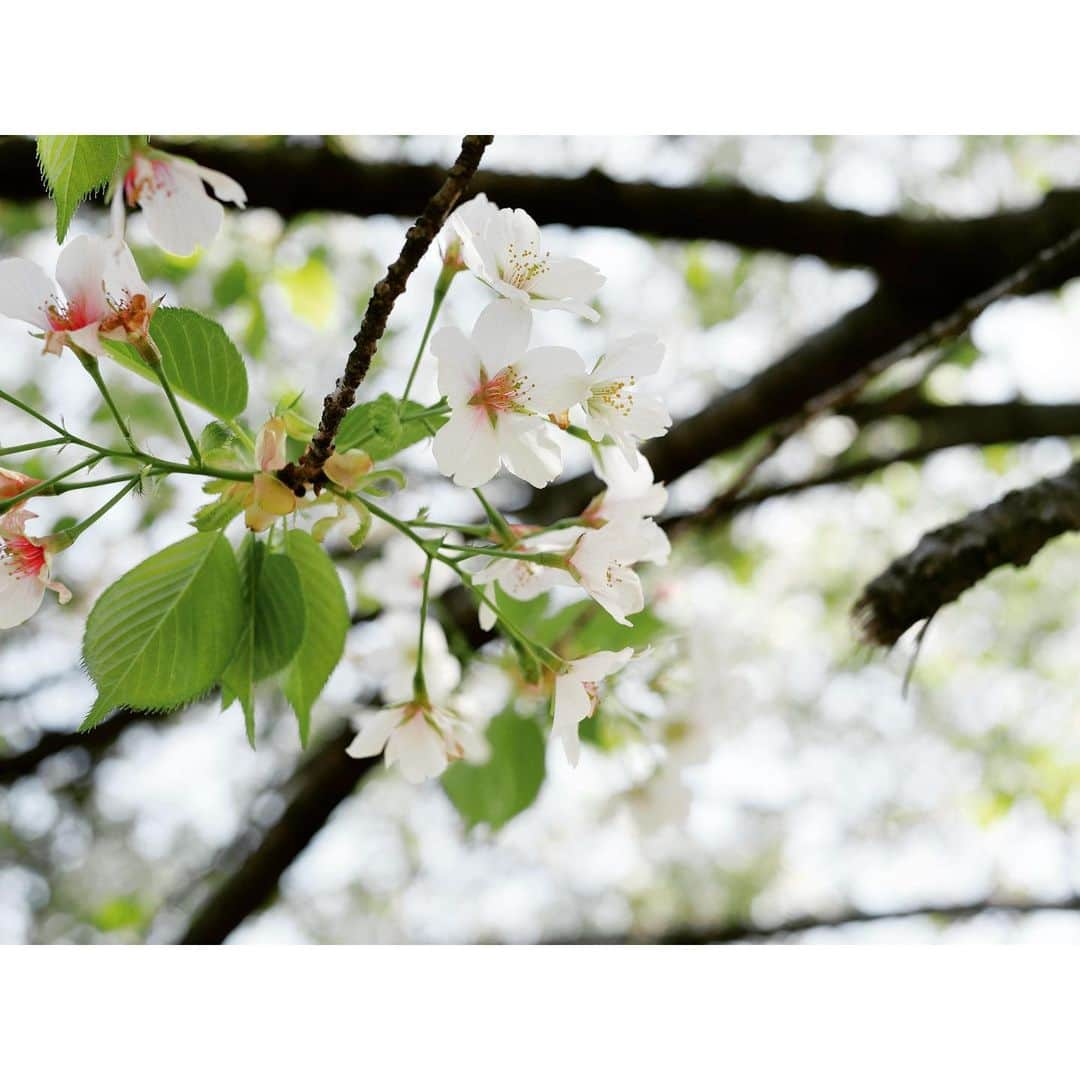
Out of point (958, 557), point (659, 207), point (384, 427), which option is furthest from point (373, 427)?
point (659, 207)

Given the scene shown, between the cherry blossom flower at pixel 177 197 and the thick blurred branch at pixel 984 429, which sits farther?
the thick blurred branch at pixel 984 429

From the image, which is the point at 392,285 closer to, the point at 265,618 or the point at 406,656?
the point at 265,618

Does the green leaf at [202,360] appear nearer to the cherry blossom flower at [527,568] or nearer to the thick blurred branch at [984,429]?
the cherry blossom flower at [527,568]

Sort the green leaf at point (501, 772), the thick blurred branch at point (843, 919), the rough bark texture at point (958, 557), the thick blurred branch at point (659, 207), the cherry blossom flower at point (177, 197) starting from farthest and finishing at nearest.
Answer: the thick blurred branch at point (843, 919)
the thick blurred branch at point (659, 207)
the green leaf at point (501, 772)
the rough bark texture at point (958, 557)
the cherry blossom flower at point (177, 197)

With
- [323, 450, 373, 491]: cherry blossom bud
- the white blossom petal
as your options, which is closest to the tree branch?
[323, 450, 373, 491]: cherry blossom bud

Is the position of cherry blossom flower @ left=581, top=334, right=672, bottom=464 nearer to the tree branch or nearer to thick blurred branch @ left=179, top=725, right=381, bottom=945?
the tree branch

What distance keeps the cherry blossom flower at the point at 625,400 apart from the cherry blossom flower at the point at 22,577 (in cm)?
21

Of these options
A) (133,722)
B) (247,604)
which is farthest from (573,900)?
(247,604)

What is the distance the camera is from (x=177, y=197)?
0.34 meters

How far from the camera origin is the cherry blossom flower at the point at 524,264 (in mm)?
393

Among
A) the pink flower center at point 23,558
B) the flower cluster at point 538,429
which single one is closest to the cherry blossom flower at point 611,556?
the flower cluster at point 538,429
